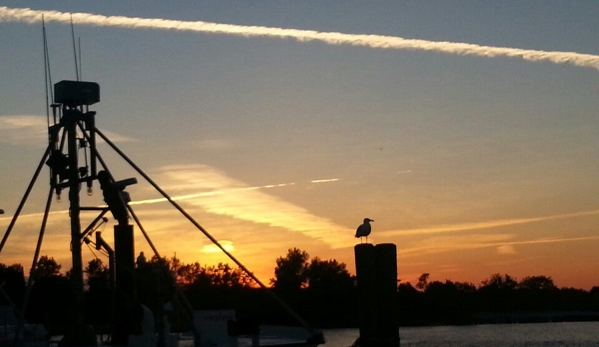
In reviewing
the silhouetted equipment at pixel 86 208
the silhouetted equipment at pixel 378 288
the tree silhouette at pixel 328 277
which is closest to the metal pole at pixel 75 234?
the silhouetted equipment at pixel 86 208

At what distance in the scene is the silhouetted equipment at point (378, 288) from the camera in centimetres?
3647

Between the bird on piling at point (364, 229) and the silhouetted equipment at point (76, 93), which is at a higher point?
the silhouetted equipment at point (76, 93)

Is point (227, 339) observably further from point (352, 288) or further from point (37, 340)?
point (352, 288)

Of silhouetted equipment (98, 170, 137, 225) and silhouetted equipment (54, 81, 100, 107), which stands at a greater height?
silhouetted equipment (54, 81, 100, 107)

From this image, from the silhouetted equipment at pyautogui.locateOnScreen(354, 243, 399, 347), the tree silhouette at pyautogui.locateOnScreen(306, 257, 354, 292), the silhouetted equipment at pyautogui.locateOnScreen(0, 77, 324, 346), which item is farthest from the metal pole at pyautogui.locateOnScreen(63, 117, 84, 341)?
the tree silhouette at pyautogui.locateOnScreen(306, 257, 354, 292)

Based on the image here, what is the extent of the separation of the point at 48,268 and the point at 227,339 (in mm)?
117331

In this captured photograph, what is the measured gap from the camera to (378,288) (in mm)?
36781

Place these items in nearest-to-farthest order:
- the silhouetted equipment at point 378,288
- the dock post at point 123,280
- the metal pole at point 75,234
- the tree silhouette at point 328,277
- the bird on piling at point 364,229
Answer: the dock post at point 123,280, the metal pole at point 75,234, the silhouetted equipment at point 378,288, the bird on piling at point 364,229, the tree silhouette at point 328,277

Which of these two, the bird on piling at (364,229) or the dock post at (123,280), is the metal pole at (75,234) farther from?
the bird on piling at (364,229)

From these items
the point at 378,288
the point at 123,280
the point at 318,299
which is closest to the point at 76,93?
the point at 123,280

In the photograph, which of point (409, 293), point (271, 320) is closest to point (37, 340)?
point (271, 320)

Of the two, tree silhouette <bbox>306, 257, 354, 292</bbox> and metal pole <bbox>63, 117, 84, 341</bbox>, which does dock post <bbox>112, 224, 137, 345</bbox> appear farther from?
tree silhouette <bbox>306, 257, 354, 292</bbox>

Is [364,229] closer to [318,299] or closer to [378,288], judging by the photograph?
[378,288]

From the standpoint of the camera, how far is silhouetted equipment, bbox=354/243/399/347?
36469 mm
